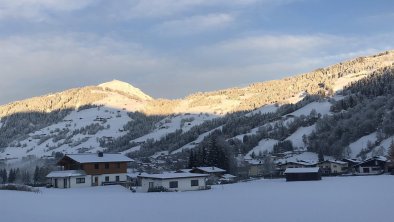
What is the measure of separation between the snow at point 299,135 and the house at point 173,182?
384 ft

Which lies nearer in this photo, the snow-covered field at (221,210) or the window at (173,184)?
the snow-covered field at (221,210)

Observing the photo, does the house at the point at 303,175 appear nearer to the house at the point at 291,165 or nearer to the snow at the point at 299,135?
the house at the point at 291,165

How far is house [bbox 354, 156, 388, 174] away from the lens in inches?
3743

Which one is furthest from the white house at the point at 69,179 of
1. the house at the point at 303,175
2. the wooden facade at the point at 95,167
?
the house at the point at 303,175

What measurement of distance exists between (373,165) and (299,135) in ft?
307

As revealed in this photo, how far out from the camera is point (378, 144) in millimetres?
137625

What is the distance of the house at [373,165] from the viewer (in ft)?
312

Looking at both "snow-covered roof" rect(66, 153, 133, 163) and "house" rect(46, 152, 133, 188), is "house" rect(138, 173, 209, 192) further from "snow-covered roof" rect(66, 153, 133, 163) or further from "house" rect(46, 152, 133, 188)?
"snow-covered roof" rect(66, 153, 133, 163)

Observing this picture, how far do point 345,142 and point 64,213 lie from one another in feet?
443

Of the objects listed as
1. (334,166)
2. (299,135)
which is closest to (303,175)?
(334,166)

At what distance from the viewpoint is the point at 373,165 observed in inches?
3802

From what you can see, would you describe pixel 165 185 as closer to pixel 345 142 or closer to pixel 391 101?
pixel 345 142

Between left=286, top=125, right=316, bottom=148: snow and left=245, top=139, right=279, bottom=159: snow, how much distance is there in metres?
7.15

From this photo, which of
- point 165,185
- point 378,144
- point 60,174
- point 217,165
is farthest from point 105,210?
point 378,144
